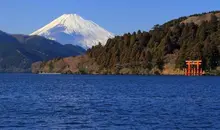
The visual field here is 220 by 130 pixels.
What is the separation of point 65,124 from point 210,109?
24.9 m

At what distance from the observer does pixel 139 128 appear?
167 feet

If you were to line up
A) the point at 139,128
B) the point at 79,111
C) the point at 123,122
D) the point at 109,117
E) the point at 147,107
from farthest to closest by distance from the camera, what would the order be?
1. the point at 147,107
2. the point at 79,111
3. the point at 109,117
4. the point at 123,122
5. the point at 139,128

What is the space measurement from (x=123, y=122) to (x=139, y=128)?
435 centimetres

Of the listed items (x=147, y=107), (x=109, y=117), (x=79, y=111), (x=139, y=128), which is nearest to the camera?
(x=139, y=128)

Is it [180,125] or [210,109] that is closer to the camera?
[180,125]

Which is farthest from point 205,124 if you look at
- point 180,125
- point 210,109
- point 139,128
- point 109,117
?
point 210,109

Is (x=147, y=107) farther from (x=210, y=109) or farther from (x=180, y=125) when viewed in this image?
(x=180, y=125)

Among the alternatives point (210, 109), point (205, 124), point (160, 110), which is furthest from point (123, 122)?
point (210, 109)

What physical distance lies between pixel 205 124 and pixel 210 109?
16813 millimetres

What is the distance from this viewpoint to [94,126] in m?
52.0

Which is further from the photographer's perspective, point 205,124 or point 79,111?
point 79,111

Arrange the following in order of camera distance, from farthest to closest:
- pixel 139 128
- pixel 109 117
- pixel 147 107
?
1. pixel 147 107
2. pixel 109 117
3. pixel 139 128

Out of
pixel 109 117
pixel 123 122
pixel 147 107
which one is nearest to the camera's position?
pixel 123 122

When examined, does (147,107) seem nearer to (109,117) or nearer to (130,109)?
(130,109)
